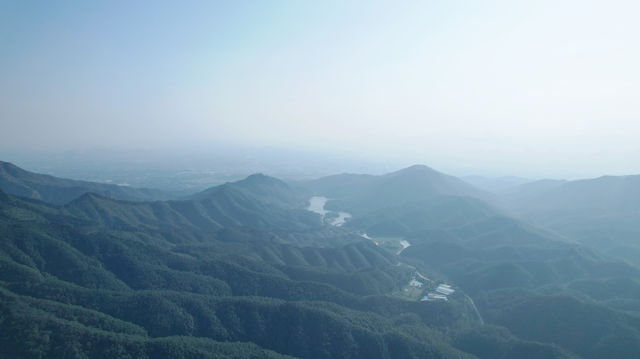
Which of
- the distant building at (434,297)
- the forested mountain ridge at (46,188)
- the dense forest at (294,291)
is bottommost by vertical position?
the distant building at (434,297)

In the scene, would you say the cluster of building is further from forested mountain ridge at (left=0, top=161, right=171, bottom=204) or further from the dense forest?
forested mountain ridge at (left=0, top=161, right=171, bottom=204)

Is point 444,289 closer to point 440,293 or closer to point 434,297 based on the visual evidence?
point 440,293

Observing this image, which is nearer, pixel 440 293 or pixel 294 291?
pixel 294 291

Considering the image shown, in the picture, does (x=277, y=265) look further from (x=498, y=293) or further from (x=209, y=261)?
(x=498, y=293)

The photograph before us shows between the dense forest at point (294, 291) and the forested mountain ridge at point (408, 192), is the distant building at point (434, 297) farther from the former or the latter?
the forested mountain ridge at point (408, 192)

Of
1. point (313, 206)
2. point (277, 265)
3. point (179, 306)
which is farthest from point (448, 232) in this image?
point (179, 306)

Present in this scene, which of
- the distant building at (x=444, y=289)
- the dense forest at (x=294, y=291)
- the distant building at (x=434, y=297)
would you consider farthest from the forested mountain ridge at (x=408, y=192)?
the distant building at (x=434, y=297)

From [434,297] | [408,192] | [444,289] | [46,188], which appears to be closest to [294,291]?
[434,297]

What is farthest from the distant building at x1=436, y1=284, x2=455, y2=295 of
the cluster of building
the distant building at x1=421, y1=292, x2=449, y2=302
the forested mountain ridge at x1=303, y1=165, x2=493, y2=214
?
the forested mountain ridge at x1=303, y1=165, x2=493, y2=214
